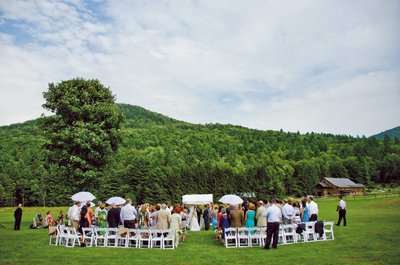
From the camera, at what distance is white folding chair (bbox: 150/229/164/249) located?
53.6 ft

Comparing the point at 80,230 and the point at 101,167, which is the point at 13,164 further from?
the point at 80,230

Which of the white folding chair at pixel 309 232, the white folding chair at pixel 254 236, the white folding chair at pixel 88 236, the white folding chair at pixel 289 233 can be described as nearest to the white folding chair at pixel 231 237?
the white folding chair at pixel 254 236

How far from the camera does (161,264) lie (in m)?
12.3

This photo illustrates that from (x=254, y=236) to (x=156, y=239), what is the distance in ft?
14.3

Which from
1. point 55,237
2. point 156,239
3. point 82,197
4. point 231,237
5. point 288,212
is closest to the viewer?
point 156,239

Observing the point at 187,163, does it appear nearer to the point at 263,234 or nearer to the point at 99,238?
the point at 99,238

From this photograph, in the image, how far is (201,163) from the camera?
102m

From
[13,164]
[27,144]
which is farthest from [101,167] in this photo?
[27,144]

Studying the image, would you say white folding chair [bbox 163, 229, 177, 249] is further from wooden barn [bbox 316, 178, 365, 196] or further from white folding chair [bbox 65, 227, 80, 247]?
wooden barn [bbox 316, 178, 365, 196]

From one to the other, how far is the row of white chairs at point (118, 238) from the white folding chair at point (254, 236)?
3.45 meters

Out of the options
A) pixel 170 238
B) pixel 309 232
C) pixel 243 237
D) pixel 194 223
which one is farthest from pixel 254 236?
pixel 194 223

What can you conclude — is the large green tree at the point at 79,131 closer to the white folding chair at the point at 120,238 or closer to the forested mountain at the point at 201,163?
the forested mountain at the point at 201,163

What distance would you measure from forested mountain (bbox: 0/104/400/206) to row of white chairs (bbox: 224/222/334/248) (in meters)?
18.7

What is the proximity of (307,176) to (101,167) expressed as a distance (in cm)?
8709
